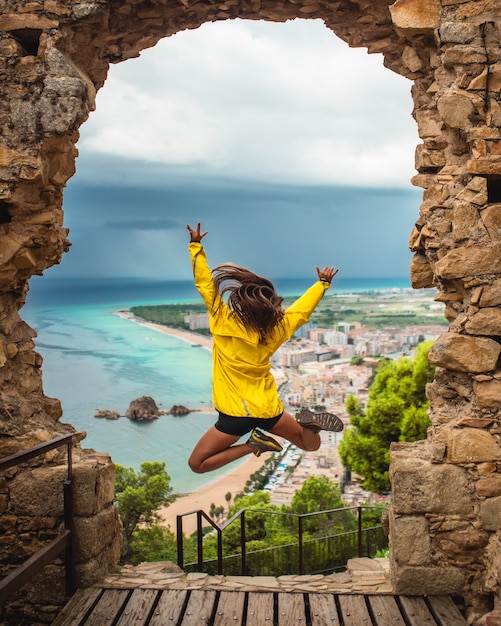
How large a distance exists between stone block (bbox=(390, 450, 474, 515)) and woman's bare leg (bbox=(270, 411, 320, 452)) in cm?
71

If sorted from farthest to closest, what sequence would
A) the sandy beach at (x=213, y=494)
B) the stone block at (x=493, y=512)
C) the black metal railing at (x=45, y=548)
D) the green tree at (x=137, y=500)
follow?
the sandy beach at (x=213, y=494) → the green tree at (x=137, y=500) → the stone block at (x=493, y=512) → the black metal railing at (x=45, y=548)

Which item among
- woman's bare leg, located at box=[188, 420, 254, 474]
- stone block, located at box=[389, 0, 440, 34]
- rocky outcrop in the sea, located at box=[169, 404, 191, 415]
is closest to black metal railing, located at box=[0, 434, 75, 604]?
woman's bare leg, located at box=[188, 420, 254, 474]

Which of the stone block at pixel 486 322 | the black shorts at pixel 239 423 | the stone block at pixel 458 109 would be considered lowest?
the black shorts at pixel 239 423

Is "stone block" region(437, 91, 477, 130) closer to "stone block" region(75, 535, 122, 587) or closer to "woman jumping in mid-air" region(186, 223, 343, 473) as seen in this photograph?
"woman jumping in mid-air" region(186, 223, 343, 473)

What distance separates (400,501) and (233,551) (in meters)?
8.14

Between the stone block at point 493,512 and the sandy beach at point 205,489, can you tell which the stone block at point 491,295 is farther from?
the sandy beach at point 205,489

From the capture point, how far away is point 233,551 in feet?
38.1

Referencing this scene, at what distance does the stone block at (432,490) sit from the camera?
13.6ft

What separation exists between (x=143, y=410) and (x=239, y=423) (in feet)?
30.1

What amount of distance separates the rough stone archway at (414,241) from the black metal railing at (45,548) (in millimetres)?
94

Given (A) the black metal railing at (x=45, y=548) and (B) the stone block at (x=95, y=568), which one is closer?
(A) the black metal railing at (x=45, y=548)

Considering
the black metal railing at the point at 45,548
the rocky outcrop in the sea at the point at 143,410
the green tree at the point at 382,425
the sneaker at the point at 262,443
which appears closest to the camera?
the black metal railing at the point at 45,548

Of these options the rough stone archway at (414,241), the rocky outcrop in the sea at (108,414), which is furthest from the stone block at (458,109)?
the rocky outcrop in the sea at (108,414)

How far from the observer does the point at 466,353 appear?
13.7 ft
